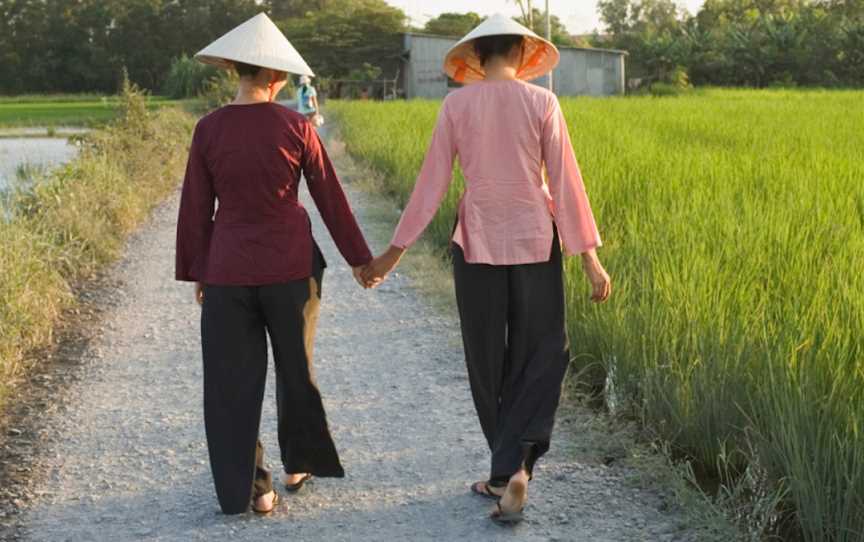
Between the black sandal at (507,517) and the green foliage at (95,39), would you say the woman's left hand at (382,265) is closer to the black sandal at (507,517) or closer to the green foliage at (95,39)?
the black sandal at (507,517)

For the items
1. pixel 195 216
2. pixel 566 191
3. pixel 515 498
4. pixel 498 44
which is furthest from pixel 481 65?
pixel 515 498

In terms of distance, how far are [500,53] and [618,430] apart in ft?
5.13

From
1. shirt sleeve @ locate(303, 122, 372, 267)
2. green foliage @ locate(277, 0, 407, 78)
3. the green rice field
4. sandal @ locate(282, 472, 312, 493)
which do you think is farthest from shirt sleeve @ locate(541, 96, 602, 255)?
green foliage @ locate(277, 0, 407, 78)

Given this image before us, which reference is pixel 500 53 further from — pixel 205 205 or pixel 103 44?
pixel 103 44

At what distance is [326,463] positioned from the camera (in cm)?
369

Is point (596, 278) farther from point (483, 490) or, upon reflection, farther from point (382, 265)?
point (483, 490)

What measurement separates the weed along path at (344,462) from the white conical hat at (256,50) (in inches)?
54.5

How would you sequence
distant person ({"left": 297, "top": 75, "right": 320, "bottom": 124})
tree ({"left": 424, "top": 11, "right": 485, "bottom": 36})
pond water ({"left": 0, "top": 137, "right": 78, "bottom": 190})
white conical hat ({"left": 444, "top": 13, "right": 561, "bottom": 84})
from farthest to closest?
tree ({"left": 424, "top": 11, "right": 485, "bottom": 36}) < pond water ({"left": 0, "top": 137, "right": 78, "bottom": 190}) < distant person ({"left": 297, "top": 75, "right": 320, "bottom": 124}) < white conical hat ({"left": 444, "top": 13, "right": 561, "bottom": 84})

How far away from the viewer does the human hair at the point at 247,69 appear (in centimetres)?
340

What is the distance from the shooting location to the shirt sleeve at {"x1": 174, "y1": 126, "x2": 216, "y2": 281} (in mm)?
3432

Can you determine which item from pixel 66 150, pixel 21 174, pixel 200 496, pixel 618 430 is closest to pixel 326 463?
pixel 200 496

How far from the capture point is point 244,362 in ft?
11.5

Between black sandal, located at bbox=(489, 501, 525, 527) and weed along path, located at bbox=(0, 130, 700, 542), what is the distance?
0.03 meters

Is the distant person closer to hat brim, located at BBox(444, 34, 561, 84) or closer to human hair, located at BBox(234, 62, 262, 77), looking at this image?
hat brim, located at BBox(444, 34, 561, 84)
